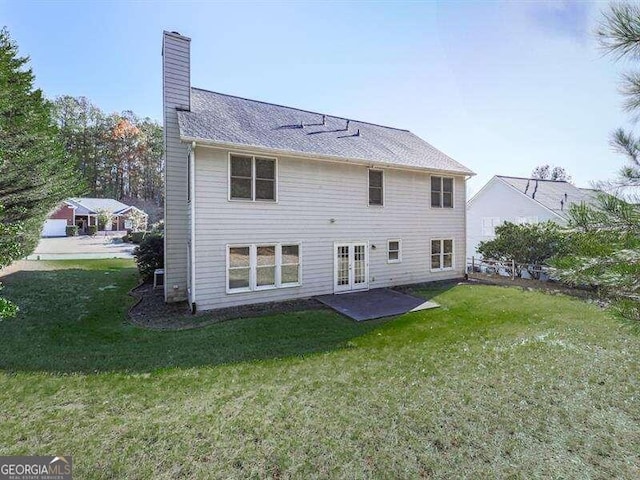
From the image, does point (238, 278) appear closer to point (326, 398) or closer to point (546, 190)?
point (326, 398)

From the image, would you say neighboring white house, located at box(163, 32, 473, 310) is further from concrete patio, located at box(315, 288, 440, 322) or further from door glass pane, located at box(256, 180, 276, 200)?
concrete patio, located at box(315, 288, 440, 322)

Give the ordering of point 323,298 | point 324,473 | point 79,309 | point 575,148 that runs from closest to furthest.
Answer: point 575,148
point 324,473
point 79,309
point 323,298

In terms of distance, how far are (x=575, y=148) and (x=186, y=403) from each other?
5.57 metres

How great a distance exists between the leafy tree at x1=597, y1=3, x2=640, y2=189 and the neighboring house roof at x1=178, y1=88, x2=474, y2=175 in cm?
850

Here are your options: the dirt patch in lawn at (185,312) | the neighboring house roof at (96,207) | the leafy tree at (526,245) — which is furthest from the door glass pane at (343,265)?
the neighboring house roof at (96,207)

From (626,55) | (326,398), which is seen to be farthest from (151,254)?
(626,55)

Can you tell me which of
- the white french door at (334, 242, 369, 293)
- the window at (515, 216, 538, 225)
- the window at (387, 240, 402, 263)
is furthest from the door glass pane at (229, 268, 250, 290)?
the window at (515, 216, 538, 225)

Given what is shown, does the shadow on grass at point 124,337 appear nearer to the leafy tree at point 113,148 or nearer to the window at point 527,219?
the window at point 527,219

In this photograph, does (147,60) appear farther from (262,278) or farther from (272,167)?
(262,278)

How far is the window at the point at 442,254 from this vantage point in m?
14.4

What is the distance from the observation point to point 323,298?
11.1 meters

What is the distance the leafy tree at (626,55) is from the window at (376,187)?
10052 mm

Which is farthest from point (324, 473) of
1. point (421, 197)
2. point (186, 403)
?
point (421, 197)

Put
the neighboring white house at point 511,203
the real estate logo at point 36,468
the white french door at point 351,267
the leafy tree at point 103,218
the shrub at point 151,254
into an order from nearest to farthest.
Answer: the real estate logo at point 36,468
the white french door at point 351,267
the shrub at point 151,254
the neighboring white house at point 511,203
the leafy tree at point 103,218
